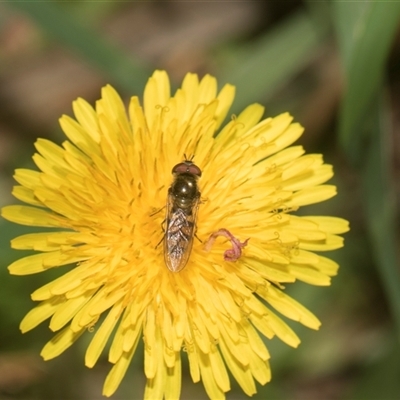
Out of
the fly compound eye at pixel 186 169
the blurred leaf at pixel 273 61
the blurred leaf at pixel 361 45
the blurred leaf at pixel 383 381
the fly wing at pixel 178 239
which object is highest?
the blurred leaf at pixel 273 61

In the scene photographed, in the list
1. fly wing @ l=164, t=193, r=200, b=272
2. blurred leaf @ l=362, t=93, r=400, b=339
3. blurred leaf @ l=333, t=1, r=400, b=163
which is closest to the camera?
fly wing @ l=164, t=193, r=200, b=272

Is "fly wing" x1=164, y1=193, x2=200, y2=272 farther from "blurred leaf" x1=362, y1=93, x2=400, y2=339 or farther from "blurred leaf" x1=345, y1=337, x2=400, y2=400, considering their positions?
"blurred leaf" x1=345, y1=337, x2=400, y2=400

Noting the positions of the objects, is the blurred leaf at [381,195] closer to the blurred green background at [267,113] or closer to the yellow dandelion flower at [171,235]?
the blurred green background at [267,113]

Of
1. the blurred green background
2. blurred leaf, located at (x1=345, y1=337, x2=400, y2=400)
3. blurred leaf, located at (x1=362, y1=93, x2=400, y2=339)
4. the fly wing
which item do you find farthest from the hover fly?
blurred leaf, located at (x1=345, y1=337, x2=400, y2=400)

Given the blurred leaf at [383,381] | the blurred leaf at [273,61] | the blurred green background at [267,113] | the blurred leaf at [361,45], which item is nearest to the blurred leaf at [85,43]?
the blurred green background at [267,113]

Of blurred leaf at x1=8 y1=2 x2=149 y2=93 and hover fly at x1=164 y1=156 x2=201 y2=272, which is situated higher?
blurred leaf at x1=8 y1=2 x2=149 y2=93

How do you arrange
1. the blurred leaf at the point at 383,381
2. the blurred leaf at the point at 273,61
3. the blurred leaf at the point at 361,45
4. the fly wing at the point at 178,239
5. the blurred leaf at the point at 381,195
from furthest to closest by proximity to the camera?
the blurred leaf at the point at 273,61, the blurred leaf at the point at 383,381, the blurred leaf at the point at 381,195, the blurred leaf at the point at 361,45, the fly wing at the point at 178,239

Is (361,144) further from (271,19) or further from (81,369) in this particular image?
(81,369)
